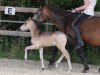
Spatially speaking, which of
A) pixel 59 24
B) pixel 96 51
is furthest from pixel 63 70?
pixel 96 51

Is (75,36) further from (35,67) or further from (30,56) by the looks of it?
(30,56)

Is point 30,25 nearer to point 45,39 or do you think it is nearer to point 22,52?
point 45,39

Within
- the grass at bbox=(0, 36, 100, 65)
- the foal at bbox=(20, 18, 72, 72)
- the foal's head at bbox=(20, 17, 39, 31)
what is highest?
the foal's head at bbox=(20, 17, 39, 31)

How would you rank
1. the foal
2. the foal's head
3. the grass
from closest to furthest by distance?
the foal
the foal's head
the grass

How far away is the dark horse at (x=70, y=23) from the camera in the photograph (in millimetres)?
9734

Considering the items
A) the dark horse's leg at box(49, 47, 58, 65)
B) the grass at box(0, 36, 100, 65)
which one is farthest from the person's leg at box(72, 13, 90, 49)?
the grass at box(0, 36, 100, 65)

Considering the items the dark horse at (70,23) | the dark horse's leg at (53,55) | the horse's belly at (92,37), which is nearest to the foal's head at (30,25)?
the dark horse at (70,23)

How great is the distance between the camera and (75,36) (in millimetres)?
9750

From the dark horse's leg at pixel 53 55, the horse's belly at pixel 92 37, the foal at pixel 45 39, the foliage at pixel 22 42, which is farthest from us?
the foliage at pixel 22 42

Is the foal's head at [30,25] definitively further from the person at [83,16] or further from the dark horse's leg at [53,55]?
the person at [83,16]

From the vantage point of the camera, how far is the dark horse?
9.73 meters

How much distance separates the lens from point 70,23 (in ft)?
32.2

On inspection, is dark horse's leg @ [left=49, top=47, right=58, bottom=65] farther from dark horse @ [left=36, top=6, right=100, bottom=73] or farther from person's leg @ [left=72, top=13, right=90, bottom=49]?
person's leg @ [left=72, top=13, right=90, bottom=49]

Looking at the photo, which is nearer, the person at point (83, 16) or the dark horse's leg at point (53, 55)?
the person at point (83, 16)
